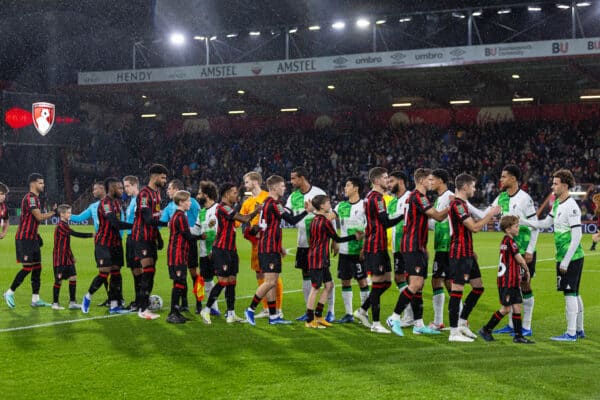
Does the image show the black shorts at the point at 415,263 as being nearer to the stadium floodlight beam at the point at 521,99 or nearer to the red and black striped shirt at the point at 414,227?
the red and black striped shirt at the point at 414,227

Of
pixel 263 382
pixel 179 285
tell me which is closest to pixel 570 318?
pixel 263 382

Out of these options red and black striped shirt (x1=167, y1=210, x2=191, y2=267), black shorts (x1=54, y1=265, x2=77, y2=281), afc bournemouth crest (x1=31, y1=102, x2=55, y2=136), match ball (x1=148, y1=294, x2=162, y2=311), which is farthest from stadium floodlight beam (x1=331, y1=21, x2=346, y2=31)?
red and black striped shirt (x1=167, y1=210, x2=191, y2=267)

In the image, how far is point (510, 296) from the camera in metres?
8.76

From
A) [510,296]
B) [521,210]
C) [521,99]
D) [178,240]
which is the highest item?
[521,99]

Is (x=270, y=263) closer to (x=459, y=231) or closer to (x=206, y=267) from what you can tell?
(x=206, y=267)

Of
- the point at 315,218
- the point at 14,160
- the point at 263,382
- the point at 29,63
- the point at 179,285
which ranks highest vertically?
the point at 29,63

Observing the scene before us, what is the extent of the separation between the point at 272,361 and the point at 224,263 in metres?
2.75

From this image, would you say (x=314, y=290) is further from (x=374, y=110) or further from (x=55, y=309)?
(x=374, y=110)

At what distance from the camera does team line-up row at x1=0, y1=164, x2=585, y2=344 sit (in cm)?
892

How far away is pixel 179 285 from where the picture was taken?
10359 millimetres

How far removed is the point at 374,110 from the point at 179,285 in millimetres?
35858

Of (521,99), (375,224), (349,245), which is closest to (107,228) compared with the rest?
(349,245)

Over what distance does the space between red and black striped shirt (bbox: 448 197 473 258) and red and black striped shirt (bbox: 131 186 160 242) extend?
420 centimetres

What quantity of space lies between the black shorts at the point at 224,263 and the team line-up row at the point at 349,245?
0.02m
